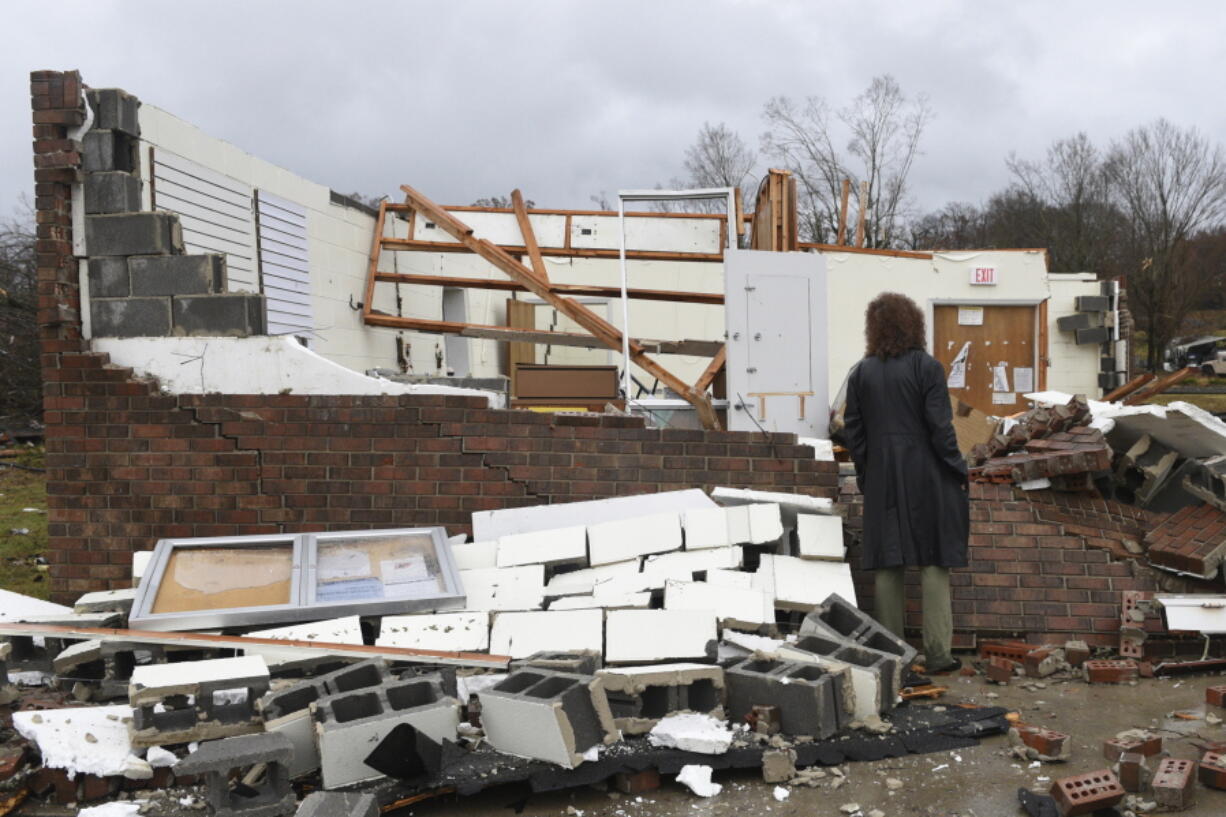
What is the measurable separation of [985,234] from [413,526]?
126ft

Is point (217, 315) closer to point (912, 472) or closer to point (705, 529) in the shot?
point (705, 529)

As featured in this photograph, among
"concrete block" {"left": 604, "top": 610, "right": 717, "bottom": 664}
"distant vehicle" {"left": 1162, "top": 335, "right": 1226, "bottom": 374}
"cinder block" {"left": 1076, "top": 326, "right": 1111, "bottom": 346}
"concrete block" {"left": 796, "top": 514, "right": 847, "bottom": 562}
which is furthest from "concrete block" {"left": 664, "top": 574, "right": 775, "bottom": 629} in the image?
"distant vehicle" {"left": 1162, "top": 335, "right": 1226, "bottom": 374}

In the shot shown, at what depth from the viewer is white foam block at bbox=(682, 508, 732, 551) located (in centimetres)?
552

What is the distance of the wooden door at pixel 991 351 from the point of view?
15000mm

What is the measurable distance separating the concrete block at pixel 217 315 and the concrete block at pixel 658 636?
10.2 ft

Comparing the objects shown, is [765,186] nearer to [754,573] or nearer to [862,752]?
[754,573]

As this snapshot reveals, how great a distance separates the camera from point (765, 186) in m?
8.16

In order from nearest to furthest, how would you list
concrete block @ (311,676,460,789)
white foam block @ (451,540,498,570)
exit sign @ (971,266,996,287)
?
concrete block @ (311,676,460,789) < white foam block @ (451,540,498,570) < exit sign @ (971,266,996,287)

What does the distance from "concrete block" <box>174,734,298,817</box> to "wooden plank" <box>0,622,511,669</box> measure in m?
0.92


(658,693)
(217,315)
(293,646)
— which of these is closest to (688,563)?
(658,693)

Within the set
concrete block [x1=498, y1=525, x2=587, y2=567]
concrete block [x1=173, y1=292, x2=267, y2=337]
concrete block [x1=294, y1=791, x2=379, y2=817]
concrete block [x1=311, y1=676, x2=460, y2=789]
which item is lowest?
concrete block [x1=294, y1=791, x2=379, y2=817]

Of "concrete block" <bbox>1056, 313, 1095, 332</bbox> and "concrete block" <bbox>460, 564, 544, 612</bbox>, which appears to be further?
"concrete block" <bbox>1056, 313, 1095, 332</bbox>

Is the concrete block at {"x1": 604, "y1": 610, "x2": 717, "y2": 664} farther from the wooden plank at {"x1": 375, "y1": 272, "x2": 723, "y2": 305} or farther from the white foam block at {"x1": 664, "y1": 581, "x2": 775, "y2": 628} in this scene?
the wooden plank at {"x1": 375, "y1": 272, "x2": 723, "y2": 305}

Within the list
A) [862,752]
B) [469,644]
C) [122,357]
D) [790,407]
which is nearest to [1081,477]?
[790,407]
